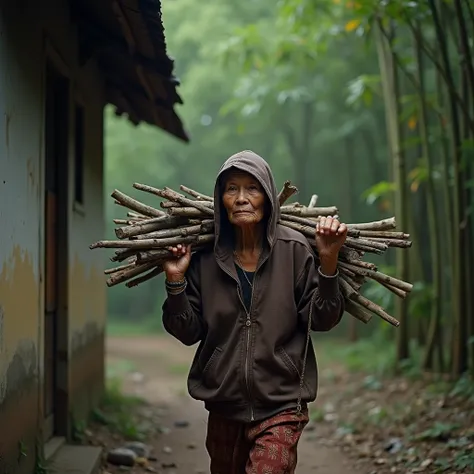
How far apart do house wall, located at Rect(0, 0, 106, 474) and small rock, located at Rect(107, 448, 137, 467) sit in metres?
0.48

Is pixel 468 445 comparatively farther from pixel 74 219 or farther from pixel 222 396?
pixel 74 219

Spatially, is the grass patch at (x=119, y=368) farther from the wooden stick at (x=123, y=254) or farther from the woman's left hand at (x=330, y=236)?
the woman's left hand at (x=330, y=236)

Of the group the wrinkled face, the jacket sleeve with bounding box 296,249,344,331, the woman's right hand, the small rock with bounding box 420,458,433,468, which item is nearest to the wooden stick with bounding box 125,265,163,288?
the woman's right hand

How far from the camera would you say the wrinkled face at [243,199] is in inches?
154

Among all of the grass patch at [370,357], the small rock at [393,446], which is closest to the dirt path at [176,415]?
the small rock at [393,446]

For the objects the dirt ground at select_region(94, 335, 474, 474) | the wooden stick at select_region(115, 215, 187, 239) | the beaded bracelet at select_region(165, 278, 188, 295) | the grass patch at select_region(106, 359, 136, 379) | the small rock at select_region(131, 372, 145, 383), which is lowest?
the small rock at select_region(131, 372, 145, 383)

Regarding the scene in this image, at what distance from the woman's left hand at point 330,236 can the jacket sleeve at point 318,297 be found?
0.11 m

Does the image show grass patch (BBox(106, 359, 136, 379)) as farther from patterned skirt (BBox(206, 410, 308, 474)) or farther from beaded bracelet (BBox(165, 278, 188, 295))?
beaded bracelet (BBox(165, 278, 188, 295))

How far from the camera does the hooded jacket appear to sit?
3826 mm

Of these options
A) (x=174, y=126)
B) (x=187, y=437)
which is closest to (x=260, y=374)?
(x=187, y=437)

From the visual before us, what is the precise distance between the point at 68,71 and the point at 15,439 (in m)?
3.52

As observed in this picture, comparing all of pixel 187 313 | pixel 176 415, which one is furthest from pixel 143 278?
pixel 176 415

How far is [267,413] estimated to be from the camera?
151 inches

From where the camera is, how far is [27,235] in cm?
505
